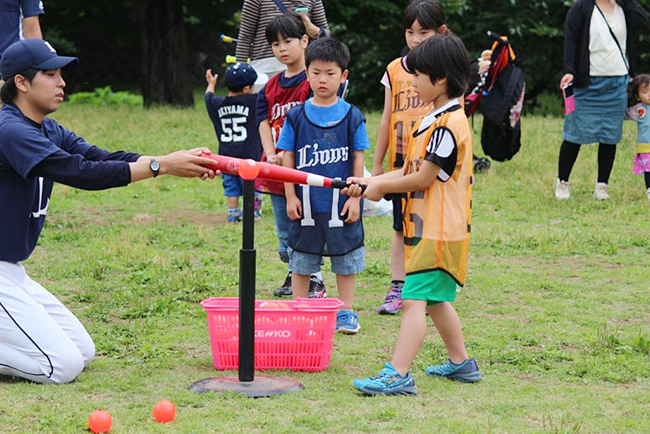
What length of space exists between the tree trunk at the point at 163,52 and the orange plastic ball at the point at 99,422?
Answer: 16.2 m

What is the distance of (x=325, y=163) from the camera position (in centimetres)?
611

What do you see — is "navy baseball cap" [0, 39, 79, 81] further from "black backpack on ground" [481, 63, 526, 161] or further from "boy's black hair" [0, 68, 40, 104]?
"black backpack on ground" [481, 63, 526, 161]

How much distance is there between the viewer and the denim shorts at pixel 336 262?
20.2ft

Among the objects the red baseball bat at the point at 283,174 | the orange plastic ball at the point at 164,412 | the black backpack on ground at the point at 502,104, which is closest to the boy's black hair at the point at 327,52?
the red baseball bat at the point at 283,174

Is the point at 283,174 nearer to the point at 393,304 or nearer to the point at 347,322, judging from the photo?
the point at 347,322

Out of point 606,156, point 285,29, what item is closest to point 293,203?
point 285,29

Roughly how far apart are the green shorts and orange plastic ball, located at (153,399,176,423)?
4.33ft

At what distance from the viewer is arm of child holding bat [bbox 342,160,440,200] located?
16.0ft

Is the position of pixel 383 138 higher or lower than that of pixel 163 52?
lower

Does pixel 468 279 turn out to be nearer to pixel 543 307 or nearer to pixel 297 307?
pixel 543 307

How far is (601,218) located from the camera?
9766 mm

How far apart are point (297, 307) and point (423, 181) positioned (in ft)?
3.31

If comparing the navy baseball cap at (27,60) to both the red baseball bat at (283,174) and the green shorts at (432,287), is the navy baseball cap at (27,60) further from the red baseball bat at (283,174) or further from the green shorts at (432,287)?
the green shorts at (432,287)

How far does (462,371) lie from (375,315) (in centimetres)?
158
